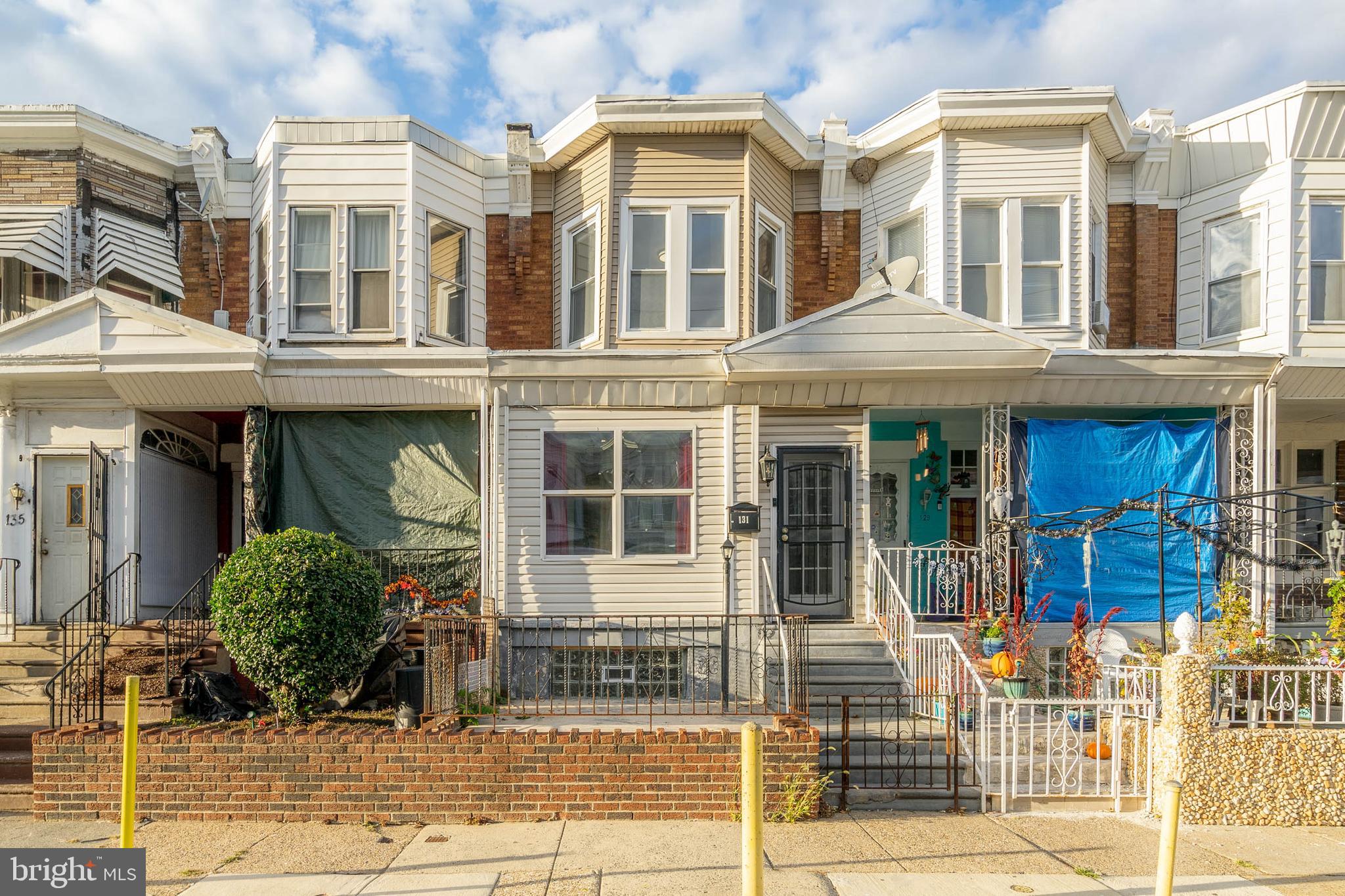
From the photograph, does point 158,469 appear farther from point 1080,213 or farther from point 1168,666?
point 1080,213

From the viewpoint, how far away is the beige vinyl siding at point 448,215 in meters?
12.0

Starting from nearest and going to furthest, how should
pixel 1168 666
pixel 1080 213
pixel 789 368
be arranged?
pixel 1168 666 < pixel 789 368 < pixel 1080 213

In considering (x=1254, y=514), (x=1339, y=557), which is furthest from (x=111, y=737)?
(x=1339, y=557)

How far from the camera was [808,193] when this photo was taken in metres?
13.2

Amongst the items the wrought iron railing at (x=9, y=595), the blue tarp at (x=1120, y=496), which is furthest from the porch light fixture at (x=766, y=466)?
the wrought iron railing at (x=9, y=595)

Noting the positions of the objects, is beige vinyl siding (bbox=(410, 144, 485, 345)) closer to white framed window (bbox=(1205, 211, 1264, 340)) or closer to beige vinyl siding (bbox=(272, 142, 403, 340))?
beige vinyl siding (bbox=(272, 142, 403, 340))

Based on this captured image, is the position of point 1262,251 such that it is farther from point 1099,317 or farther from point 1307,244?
point 1099,317

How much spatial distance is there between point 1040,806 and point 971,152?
8532 millimetres

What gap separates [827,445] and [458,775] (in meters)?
6.11

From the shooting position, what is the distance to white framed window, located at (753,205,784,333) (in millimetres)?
12312

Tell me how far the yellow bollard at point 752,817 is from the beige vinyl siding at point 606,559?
606 cm

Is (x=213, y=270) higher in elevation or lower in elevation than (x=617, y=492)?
higher

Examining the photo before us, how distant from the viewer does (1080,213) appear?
12.2m

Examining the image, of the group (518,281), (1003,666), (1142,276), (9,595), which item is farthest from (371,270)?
(1142,276)
